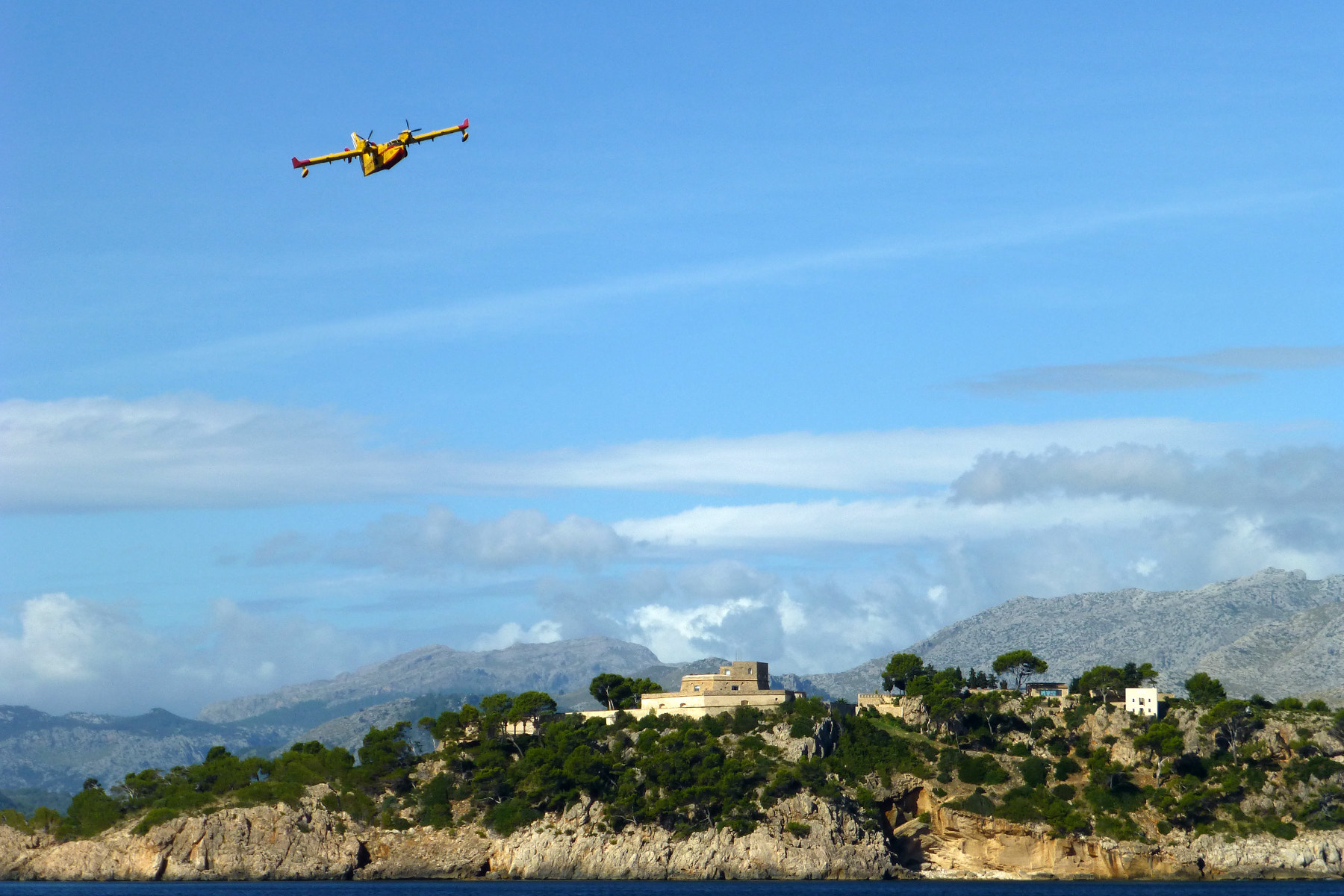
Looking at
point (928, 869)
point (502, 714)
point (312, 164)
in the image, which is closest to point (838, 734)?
point (928, 869)

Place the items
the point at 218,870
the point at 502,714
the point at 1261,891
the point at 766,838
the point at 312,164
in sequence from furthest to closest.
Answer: the point at 502,714 → the point at 218,870 → the point at 766,838 → the point at 1261,891 → the point at 312,164

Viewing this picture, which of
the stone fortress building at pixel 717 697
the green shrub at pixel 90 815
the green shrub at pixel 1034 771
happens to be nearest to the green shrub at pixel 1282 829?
the green shrub at pixel 1034 771

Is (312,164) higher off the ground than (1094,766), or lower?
higher

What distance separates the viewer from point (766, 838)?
Result: 16188 centimetres

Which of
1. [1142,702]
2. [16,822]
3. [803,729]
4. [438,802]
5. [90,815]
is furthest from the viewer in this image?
[16,822]

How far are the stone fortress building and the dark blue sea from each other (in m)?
24.3

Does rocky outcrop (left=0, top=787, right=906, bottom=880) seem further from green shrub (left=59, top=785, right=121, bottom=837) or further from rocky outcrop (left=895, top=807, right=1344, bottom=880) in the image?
rocky outcrop (left=895, top=807, right=1344, bottom=880)

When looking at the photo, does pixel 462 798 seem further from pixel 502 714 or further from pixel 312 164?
pixel 312 164

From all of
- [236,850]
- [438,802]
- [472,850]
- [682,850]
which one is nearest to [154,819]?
[236,850]

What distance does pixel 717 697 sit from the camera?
7372 inches

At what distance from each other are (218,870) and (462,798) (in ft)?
87.2

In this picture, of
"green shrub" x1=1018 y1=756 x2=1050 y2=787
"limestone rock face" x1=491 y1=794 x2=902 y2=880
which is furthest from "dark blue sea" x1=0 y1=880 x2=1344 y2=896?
"green shrub" x1=1018 y1=756 x2=1050 y2=787

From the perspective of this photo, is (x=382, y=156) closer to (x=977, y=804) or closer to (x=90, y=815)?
(x=977, y=804)

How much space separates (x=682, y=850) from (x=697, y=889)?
11833 millimetres
